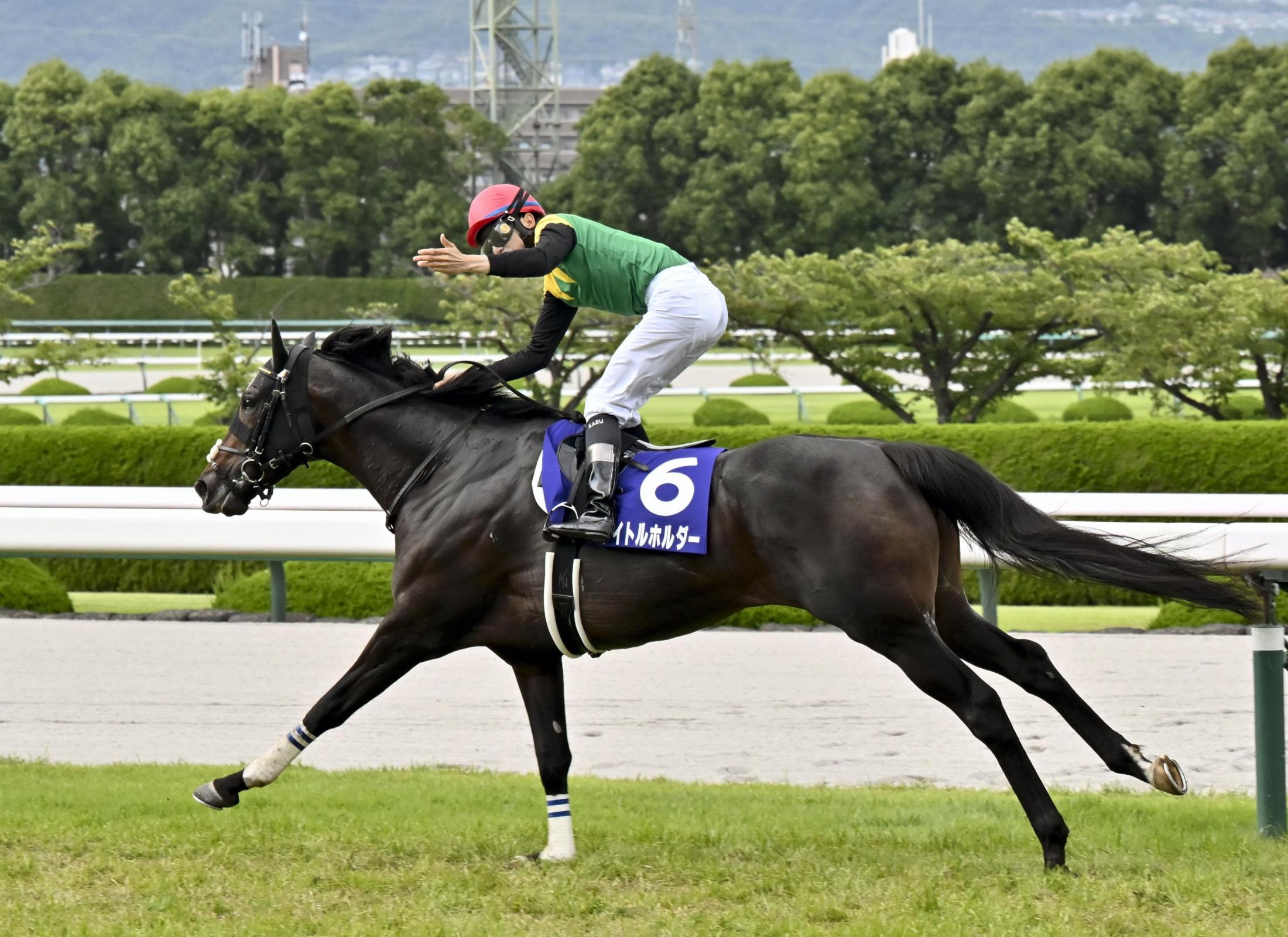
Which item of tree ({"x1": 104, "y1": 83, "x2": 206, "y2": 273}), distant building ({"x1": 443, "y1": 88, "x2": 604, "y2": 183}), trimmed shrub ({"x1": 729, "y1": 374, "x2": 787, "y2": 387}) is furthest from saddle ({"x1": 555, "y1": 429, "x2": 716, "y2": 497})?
distant building ({"x1": 443, "y1": 88, "x2": 604, "y2": 183})

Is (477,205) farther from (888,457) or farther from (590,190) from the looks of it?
(590,190)

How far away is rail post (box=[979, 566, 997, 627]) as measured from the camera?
22.2 feet

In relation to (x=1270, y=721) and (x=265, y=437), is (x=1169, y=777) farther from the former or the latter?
(x=265, y=437)

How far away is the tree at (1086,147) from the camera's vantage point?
4156 cm

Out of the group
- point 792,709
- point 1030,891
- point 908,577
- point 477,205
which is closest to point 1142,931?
point 1030,891

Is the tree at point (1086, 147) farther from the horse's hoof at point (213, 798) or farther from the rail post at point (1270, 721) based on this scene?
the horse's hoof at point (213, 798)

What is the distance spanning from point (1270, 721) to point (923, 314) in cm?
1141

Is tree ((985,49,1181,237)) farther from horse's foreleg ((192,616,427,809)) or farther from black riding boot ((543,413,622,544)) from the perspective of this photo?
horse's foreleg ((192,616,427,809))

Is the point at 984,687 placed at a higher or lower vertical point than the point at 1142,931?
higher

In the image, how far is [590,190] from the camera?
44719 millimetres

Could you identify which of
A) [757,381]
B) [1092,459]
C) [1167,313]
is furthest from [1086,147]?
[1092,459]

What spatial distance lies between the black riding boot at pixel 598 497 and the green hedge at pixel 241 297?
1425 inches

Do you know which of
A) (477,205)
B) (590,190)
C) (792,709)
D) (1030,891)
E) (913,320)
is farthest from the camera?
(590,190)

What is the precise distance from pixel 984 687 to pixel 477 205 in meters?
1.91
